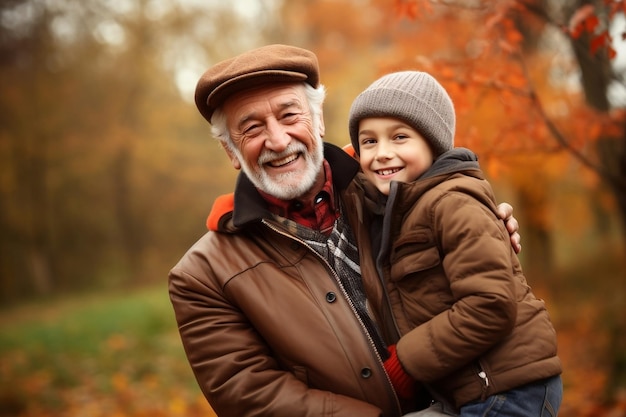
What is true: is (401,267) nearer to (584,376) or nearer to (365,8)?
(584,376)

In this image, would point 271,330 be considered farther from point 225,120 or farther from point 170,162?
point 170,162

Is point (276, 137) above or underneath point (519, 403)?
above

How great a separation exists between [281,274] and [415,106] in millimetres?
904

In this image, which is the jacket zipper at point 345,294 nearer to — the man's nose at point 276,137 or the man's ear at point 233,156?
the man's nose at point 276,137

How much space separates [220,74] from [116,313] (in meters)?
11.3

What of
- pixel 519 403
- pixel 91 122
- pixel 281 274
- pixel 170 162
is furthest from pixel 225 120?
pixel 170 162

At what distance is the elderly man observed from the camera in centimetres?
244

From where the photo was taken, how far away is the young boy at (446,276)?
84.9 inches

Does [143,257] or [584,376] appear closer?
[584,376]

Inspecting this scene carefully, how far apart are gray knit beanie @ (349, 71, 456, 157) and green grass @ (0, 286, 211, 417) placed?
6140 mm

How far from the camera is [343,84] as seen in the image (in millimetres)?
13141

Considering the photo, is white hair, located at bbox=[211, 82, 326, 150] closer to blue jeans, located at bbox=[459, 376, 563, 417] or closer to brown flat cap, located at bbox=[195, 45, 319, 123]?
brown flat cap, located at bbox=[195, 45, 319, 123]

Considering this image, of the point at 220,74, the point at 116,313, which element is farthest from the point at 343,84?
the point at 220,74

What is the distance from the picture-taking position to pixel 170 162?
19578 millimetres
